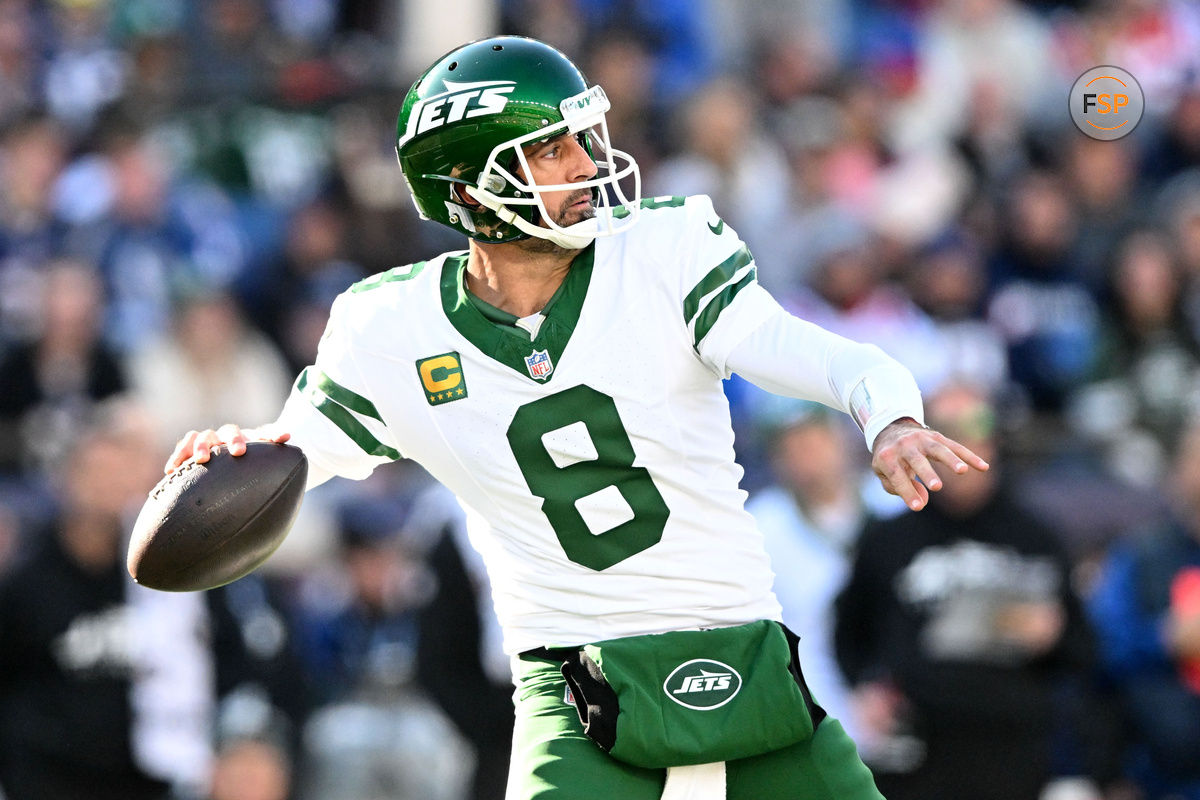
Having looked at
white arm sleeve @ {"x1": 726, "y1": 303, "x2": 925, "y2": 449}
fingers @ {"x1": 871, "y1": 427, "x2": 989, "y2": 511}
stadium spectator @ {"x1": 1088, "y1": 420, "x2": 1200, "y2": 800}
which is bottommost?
stadium spectator @ {"x1": 1088, "y1": 420, "x2": 1200, "y2": 800}

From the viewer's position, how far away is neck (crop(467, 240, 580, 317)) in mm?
3744

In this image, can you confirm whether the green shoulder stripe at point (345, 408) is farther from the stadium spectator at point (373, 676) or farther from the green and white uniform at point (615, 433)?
the stadium spectator at point (373, 676)

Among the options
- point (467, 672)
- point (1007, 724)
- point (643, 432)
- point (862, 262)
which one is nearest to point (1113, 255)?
point (862, 262)

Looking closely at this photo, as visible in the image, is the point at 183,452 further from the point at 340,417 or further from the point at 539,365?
the point at 539,365

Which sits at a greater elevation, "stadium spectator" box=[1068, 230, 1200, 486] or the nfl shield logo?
the nfl shield logo

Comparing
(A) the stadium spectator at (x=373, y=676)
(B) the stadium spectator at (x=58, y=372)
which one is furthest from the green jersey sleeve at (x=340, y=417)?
(B) the stadium spectator at (x=58, y=372)

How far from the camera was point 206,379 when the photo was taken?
792 centimetres

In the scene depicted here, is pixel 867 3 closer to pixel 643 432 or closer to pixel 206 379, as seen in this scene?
pixel 206 379

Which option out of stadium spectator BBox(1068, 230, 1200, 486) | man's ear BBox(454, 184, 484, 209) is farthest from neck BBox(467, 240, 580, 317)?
stadium spectator BBox(1068, 230, 1200, 486)

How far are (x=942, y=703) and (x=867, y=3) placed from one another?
21.2 ft

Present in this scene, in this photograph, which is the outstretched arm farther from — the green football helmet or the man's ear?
the man's ear

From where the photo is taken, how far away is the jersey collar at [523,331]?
3.62 m

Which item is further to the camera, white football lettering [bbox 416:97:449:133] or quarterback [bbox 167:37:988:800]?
white football lettering [bbox 416:97:449:133]

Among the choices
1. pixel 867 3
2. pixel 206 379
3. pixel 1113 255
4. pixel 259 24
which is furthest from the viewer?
pixel 867 3
